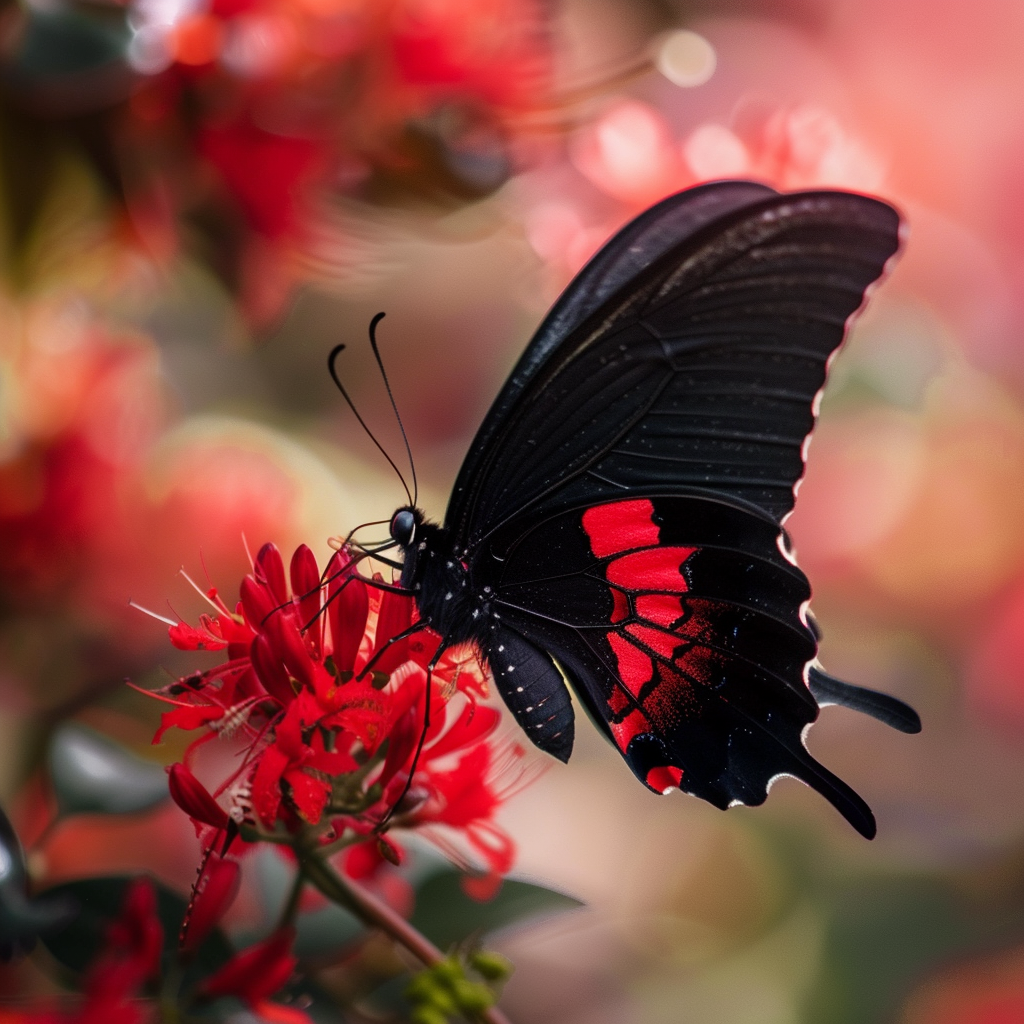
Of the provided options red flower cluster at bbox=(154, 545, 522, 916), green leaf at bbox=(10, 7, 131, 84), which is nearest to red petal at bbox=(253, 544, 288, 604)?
red flower cluster at bbox=(154, 545, 522, 916)

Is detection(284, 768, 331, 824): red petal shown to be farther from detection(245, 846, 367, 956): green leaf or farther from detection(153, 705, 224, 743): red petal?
detection(245, 846, 367, 956): green leaf

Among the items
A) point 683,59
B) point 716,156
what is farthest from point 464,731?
point 683,59

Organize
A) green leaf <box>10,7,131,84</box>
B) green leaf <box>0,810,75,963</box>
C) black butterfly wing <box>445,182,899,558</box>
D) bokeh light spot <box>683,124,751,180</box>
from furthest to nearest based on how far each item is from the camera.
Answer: bokeh light spot <box>683,124,751,180</box>, green leaf <box>10,7,131,84</box>, black butterfly wing <box>445,182,899,558</box>, green leaf <box>0,810,75,963</box>

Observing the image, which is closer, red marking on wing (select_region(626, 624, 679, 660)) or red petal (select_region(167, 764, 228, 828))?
red petal (select_region(167, 764, 228, 828))

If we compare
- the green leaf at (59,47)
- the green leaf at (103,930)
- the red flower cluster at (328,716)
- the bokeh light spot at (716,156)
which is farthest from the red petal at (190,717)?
the bokeh light spot at (716,156)

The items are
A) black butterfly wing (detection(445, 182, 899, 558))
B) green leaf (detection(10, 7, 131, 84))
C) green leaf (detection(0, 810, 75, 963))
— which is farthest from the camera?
green leaf (detection(10, 7, 131, 84))

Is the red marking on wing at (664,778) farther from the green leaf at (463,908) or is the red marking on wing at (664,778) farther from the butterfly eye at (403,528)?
the butterfly eye at (403,528)

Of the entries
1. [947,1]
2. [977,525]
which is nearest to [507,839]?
[977,525]

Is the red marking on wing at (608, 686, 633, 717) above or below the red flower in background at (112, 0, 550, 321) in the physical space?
below
